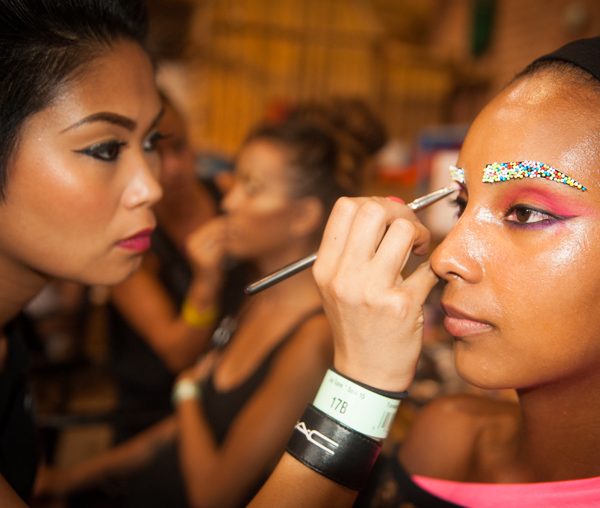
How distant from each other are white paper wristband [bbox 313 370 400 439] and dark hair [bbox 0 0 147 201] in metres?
0.57

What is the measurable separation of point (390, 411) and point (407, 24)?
4458 mm

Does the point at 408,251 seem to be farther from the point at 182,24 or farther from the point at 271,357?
the point at 182,24

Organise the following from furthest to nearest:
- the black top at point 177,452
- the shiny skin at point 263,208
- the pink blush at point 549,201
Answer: the shiny skin at point 263,208
the black top at point 177,452
the pink blush at point 549,201

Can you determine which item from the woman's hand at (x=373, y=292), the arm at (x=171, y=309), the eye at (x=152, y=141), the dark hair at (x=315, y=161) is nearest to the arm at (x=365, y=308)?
the woman's hand at (x=373, y=292)

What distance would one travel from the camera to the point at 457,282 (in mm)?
654

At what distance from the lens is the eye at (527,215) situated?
2.01 feet

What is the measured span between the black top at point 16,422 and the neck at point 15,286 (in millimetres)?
117

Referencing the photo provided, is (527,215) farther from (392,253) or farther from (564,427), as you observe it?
(564,427)

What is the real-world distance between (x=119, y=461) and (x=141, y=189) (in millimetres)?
1089

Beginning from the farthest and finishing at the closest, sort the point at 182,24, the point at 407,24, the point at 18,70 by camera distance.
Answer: the point at 407,24, the point at 182,24, the point at 18,70

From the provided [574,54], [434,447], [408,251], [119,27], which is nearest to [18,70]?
[119,27]

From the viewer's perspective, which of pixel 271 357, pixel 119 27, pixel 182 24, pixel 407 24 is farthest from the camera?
pixel 407 24

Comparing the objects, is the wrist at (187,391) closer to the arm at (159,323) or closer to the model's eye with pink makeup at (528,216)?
the arm at (159,323)

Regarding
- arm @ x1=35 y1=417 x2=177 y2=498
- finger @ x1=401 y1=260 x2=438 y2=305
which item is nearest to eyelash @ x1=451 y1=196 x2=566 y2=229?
finger @ x1=401 y1=260 x2=438 y2=305
